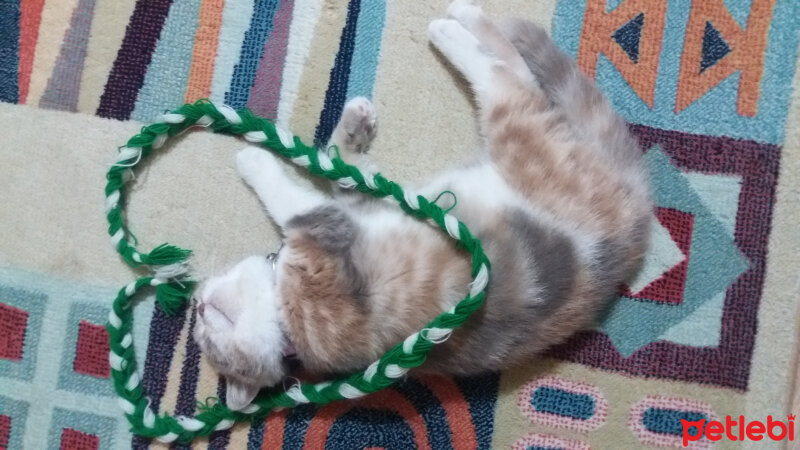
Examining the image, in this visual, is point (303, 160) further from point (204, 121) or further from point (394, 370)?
point (394, 370)

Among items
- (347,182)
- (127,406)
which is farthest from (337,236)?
(127,406)

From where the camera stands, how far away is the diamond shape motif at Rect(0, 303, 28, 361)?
123 centimetres

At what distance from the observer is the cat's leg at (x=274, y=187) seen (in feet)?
3.63

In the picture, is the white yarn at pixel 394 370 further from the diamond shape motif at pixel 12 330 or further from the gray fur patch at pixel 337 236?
the diamond shape motif at pixel 12 330

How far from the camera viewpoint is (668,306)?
48.0 inches

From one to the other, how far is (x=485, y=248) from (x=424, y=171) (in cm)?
25

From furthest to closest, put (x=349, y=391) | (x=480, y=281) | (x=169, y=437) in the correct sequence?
(x=169, y=437)
(x=349, y=391)
(x=480, y=281)

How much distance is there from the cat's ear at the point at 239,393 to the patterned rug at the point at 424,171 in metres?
0.12

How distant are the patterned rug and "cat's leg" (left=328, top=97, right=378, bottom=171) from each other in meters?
0.03

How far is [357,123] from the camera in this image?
1182 millimetres

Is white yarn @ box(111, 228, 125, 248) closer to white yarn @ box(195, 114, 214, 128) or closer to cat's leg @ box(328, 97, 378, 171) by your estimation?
white yarn @ box(195, 114, 214, 128)

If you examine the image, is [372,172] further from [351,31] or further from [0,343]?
[0,343]

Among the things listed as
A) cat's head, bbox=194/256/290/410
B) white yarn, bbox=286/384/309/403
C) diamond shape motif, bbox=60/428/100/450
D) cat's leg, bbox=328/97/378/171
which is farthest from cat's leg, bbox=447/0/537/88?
diamond shape motif, bbox=60/428/100/450

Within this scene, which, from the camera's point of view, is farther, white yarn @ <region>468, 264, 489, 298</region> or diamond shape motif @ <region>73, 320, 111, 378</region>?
diamond shape motif @ <region>73, 320, 111, 378</region>
